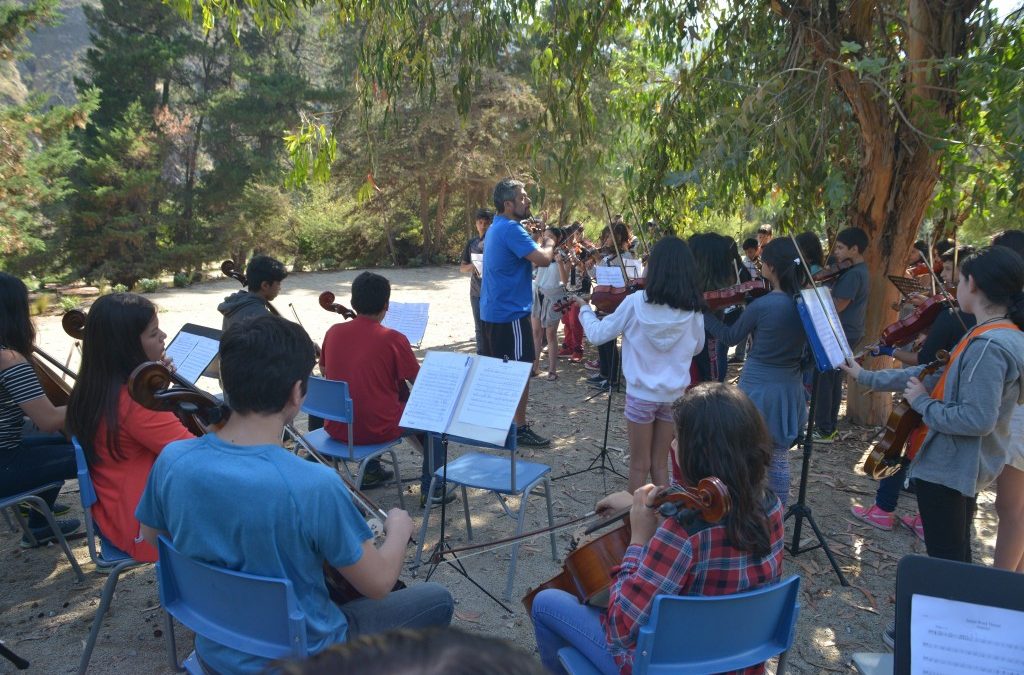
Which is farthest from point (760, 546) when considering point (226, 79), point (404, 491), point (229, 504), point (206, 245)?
point (226, 79)

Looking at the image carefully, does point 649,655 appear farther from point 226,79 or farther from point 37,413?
point 226,79

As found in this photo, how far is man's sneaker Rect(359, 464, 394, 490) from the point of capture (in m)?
5.00

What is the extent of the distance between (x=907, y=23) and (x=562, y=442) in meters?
4.37

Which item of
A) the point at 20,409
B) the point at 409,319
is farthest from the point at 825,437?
the point at 20,409

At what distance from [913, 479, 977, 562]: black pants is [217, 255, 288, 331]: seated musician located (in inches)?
151

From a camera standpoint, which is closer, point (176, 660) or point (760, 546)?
point (760, 546)

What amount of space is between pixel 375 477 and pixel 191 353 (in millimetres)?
1556

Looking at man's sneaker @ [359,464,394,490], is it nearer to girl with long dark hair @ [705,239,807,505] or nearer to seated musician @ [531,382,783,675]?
girl with long dark hair @ [705,239,807,505]

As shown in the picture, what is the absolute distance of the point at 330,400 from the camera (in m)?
4.18

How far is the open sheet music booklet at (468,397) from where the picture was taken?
134 inches

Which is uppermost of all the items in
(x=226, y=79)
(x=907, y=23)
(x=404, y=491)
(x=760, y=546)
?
(x=226, y=79)

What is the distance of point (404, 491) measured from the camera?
16.4 feet

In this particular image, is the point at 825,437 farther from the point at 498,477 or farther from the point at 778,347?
the point at 498,477

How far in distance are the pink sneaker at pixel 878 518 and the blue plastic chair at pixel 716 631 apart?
112 inches
